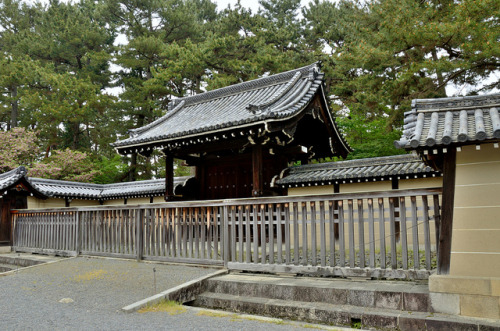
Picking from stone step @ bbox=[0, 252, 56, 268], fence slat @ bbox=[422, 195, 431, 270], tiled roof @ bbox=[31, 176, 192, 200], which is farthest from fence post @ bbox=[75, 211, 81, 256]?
fence slat @ bbox=[422, 195, 431, 270]

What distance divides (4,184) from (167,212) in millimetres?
8125

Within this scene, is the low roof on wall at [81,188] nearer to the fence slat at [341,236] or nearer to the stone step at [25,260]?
the stone step at [25,260]

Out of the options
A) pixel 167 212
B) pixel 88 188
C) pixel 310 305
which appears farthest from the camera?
pixel 88 188

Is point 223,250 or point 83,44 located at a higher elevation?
point 83,44

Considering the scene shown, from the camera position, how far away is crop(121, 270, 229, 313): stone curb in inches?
217

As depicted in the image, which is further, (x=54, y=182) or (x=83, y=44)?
(x=83, y=44)

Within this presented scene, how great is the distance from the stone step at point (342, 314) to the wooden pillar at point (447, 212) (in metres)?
0.68

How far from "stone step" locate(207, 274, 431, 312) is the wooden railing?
0.90 feet

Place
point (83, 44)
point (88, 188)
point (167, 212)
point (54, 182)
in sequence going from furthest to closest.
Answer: point (83, 44) → point (88, 188) → point (54, 182) → point (167, 212)

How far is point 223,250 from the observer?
740 centimetres

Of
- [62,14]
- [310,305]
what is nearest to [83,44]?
[62,14]

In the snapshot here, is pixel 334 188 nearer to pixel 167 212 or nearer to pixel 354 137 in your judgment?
pixel 167 212

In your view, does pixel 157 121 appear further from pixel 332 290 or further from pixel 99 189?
pixel 332 290

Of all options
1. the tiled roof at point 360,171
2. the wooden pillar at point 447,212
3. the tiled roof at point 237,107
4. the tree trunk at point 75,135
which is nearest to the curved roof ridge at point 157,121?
the tiled roof at point 237,107
